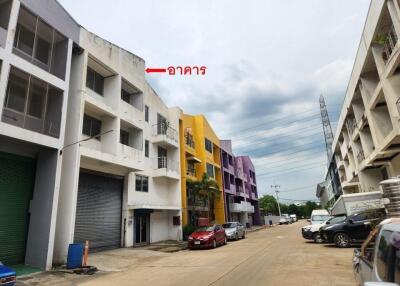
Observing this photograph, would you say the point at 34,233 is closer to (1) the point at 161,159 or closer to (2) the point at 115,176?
(2) the point at 115,176

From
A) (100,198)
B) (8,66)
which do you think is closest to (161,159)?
(100,198)

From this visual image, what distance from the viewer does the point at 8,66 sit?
12.0 m

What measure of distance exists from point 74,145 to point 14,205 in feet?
13.2

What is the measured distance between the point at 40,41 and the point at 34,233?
31.0 feet

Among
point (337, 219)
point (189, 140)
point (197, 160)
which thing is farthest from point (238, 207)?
point (337, 219)

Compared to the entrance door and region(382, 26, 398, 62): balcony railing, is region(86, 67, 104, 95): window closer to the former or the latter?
the entrance door

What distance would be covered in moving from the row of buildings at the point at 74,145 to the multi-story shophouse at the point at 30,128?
0.14 feet

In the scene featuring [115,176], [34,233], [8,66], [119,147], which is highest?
[8,66]

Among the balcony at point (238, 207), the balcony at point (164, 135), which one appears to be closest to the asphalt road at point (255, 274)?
the balcony at point (164, 135)

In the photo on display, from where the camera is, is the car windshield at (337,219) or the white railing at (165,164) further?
the white railing at (165,164)

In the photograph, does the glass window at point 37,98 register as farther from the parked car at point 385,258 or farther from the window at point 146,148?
the parked car at point 385,258

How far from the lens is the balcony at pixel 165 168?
83.4 ft

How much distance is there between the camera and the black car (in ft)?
50.8

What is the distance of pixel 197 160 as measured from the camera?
3372 cm
